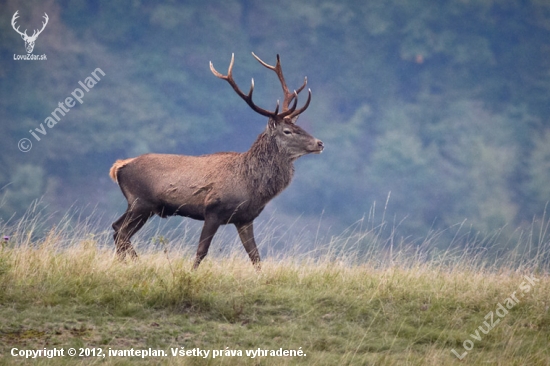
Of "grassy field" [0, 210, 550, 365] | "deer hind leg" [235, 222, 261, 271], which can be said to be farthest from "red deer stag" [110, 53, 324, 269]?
"grassy field" [0, 210, 550, 365]

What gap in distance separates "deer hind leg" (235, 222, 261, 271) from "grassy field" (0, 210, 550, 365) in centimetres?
67

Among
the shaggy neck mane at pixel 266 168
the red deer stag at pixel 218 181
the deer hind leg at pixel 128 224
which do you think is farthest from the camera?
the deer hind leg at pixel 128 224

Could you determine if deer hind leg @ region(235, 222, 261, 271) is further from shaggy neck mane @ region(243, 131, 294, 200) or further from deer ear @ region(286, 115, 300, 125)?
deer ear @ region(286, 115, 300, 125)

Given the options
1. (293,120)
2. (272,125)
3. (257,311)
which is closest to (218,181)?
(272,125)

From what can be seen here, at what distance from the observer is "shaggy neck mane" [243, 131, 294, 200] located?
10.9 m

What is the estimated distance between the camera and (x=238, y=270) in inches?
368

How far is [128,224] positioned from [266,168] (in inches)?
96.0

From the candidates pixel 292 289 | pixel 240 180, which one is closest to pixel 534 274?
pixel 292 289

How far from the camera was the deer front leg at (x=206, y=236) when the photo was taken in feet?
33.8

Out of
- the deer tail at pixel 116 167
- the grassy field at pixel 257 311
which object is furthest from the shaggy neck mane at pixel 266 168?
the deer tail at pixel 116 167

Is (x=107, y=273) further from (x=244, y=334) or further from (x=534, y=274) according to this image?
(x=534, y=274)

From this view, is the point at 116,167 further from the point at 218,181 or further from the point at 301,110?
the point at 301,110

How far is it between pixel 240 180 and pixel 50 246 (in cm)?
301

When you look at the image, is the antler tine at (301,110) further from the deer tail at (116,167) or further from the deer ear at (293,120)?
the deer tail at (116,167)
